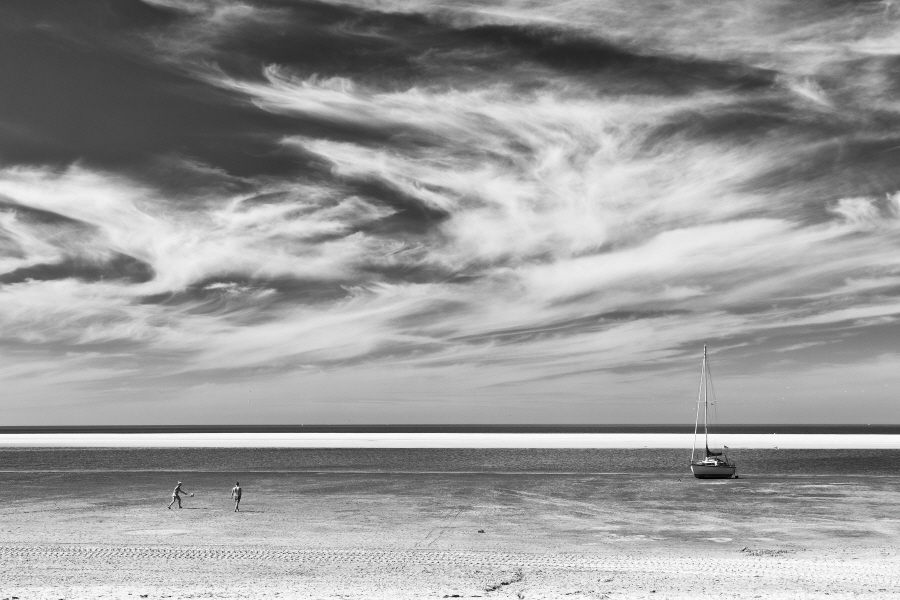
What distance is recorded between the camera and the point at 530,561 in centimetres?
2516

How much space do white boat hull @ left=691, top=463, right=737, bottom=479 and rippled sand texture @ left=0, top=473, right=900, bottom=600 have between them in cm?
723

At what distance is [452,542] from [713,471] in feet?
120

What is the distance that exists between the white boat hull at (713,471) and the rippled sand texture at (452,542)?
23.7 ft

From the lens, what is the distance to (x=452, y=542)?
2923 centimetres

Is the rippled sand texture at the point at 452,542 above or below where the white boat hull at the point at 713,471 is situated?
below

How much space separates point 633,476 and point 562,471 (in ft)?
25.7

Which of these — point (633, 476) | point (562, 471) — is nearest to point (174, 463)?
point (562, 471)

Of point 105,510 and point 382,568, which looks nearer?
point 382,568

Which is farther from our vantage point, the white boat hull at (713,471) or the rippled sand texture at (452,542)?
the white boat hull at (713,471)

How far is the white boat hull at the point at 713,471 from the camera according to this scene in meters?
58.6

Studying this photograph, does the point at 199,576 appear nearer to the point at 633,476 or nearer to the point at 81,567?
the point at 81,567

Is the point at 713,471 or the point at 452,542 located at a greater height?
the point at 713,471

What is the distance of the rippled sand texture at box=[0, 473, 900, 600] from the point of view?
21.2m

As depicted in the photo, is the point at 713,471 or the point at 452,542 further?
the point at 713,471
